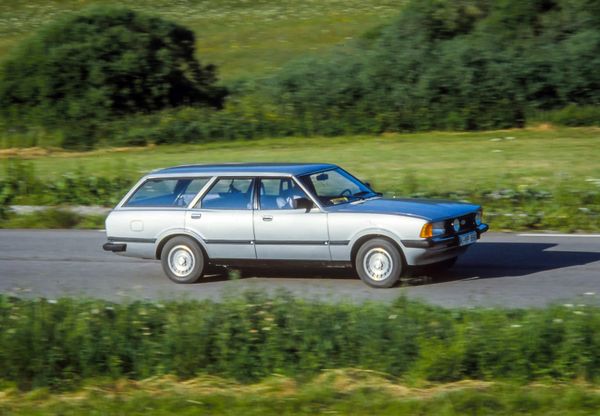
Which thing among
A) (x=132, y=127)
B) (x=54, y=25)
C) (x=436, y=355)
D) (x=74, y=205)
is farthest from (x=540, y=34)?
(x=436, y=355)

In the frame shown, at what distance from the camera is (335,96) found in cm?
2869

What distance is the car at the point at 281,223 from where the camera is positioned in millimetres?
11688

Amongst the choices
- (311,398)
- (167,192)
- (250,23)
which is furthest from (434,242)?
(250,23)

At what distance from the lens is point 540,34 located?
3089cm

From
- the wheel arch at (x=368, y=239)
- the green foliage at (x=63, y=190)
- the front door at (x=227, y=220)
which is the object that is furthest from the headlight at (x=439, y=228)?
the green foliage at (x=63, y=190)

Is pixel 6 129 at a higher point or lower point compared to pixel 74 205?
higher

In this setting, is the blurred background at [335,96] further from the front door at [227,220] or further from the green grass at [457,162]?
the front door at [227,220]

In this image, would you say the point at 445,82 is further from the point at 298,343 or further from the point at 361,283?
the point at 298,343

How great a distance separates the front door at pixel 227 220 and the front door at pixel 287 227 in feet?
0.42

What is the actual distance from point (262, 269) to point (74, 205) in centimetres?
701

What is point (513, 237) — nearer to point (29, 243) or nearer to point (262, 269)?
point (262, 269)

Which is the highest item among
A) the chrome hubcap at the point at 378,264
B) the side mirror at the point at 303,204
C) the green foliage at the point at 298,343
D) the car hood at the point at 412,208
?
the side mirror at the point at 303,204

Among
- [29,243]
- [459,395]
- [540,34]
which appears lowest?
[459,395]

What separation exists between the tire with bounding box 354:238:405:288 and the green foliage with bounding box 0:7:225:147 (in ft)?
62.2
